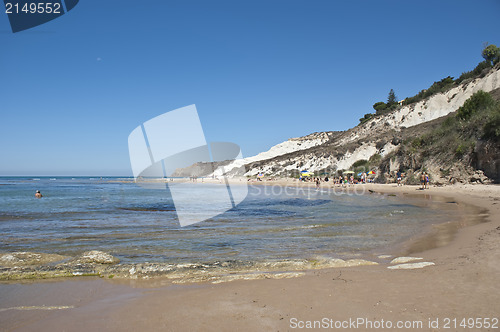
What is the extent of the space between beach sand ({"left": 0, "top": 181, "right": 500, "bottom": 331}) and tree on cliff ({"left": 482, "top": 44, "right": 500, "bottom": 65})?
5954cm

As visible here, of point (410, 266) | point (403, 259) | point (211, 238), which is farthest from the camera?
point (211, 238)

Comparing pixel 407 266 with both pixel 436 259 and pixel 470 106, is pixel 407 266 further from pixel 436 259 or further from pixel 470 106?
pixel 470 106

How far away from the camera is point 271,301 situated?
3312 millimetres

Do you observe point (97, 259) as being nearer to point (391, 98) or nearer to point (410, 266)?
point (410, 266)

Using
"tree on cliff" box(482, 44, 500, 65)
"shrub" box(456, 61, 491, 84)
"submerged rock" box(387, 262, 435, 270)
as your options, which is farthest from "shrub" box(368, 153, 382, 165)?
"submerged rock" box(387, 262, 435, 270)

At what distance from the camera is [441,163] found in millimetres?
24609

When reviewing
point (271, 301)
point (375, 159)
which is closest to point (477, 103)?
point (375, 159)

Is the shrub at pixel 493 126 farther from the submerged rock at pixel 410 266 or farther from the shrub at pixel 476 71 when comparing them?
the shrub at pixel 476 71

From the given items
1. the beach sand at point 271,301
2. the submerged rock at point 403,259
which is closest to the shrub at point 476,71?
the submerged rock at point 403,259

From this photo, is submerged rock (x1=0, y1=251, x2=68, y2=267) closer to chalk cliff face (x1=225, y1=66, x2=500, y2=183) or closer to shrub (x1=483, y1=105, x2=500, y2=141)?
shrub (x1=483, y1=105, x2=500, y2=141)

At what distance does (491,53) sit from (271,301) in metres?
63.4

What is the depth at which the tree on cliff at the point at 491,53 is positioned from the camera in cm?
4793

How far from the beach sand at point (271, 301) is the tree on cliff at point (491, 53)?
5954 centimetres

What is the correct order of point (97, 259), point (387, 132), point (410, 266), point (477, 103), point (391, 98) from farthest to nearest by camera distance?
point (391, 98)
point (387, 132)
point (477, 103)
point (97, 259)
point (410, 266)
